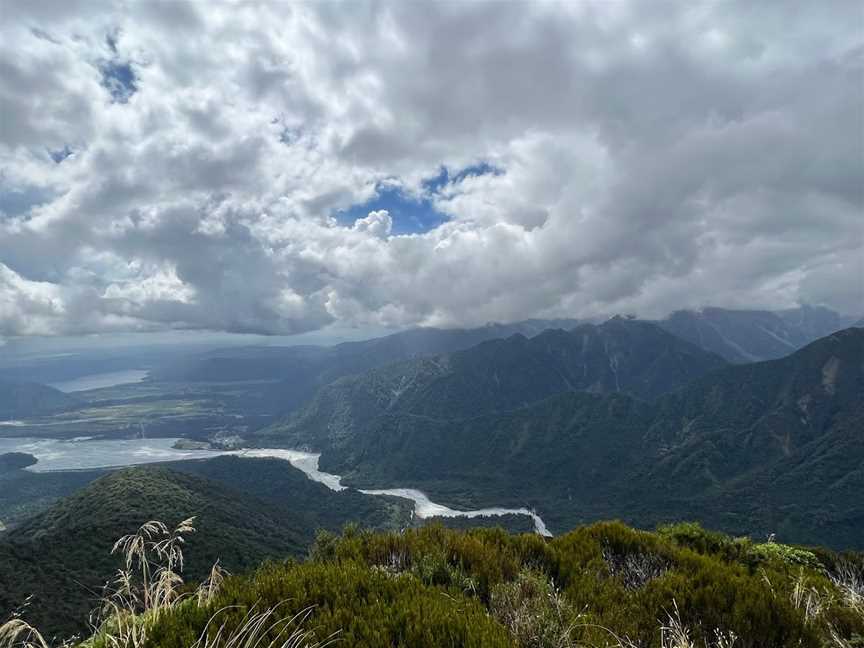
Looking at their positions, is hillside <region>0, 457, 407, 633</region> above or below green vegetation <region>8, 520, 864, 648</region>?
below

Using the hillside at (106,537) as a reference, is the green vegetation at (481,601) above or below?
above

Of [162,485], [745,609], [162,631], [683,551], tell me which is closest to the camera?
[162,631]

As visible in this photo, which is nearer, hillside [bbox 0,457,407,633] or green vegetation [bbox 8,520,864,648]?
green vegetation [bbox 8,520,864,648]

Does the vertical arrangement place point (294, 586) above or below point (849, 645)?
above

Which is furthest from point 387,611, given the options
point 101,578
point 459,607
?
point 101,578

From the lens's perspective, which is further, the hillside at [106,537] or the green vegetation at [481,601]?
the hillside at [106,537]

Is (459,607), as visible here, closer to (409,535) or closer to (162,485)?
(409,535)

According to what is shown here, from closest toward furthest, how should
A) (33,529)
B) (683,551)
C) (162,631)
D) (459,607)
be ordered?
1. (162,631)
2. (459,607)
3. (683,551)
4. (33,529)

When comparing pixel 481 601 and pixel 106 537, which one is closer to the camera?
pixel 481 601
